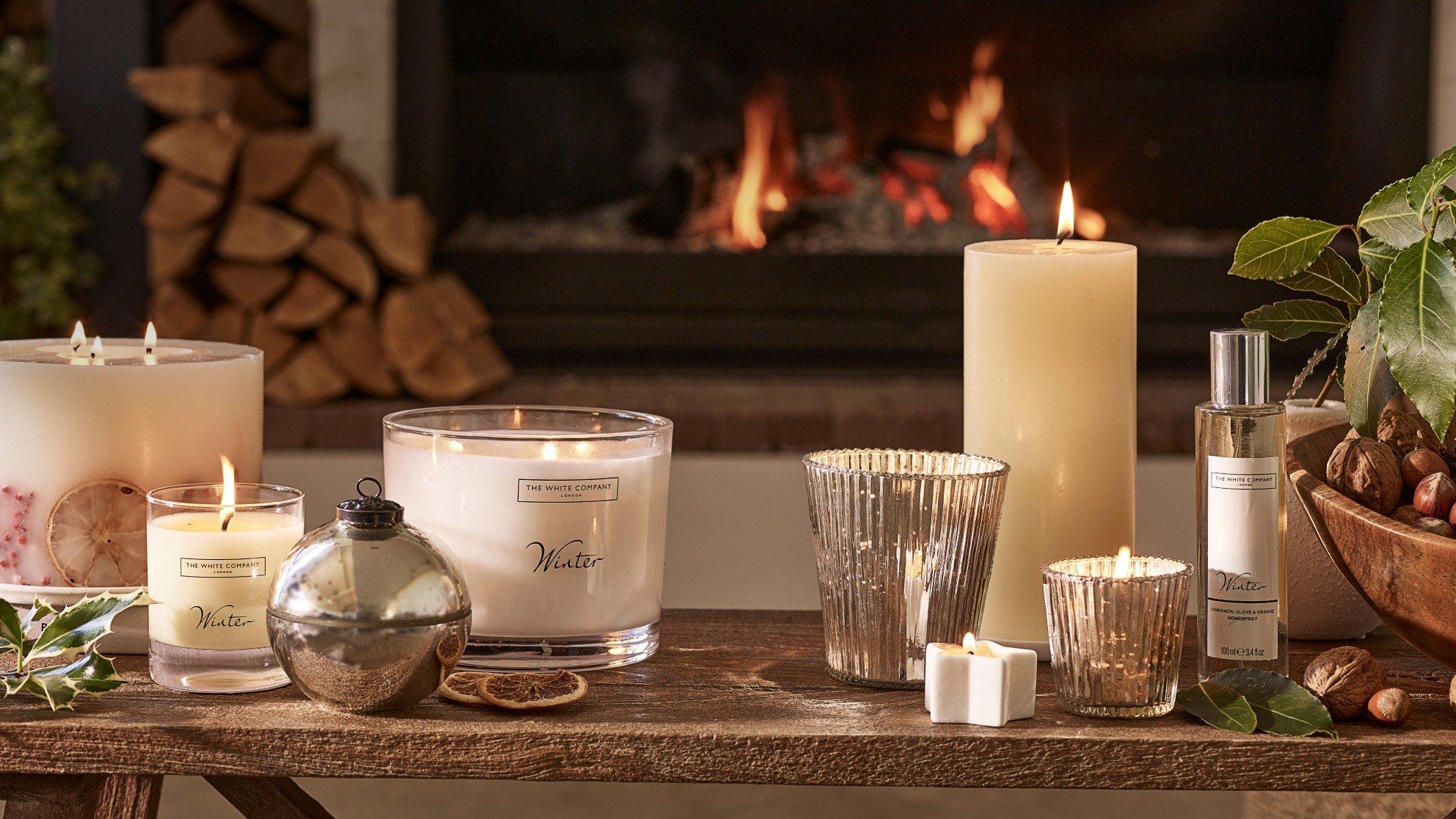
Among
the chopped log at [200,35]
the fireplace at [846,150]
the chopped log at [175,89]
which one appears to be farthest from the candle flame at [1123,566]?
the chopped log at [200,35]

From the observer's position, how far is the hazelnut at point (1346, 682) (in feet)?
2.15

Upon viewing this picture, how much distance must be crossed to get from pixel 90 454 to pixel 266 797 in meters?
0.18

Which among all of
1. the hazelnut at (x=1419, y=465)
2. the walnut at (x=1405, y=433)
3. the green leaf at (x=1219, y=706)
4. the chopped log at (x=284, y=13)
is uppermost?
the chopped log at (x=284, y=13)

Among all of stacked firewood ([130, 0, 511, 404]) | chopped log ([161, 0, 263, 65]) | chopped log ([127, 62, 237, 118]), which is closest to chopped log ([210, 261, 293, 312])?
stacked firewood ([130, 0, 511, 404])

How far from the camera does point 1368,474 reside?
70cm

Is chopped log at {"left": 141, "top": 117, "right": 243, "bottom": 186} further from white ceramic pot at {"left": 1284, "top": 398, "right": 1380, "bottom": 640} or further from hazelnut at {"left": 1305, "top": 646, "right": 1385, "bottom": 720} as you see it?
hazelnut at {"left": 1305, "top": 646, "right": 1385, "bottom": 720}

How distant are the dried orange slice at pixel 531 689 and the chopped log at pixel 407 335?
1659 mm

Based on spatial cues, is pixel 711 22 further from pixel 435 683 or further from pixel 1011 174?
pixel 435 683

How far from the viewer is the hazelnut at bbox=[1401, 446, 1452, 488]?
712mm

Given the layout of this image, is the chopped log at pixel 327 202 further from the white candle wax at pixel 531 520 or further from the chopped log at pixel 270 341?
the white candle wax at pixel 531 520

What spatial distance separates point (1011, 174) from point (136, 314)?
1.36 m

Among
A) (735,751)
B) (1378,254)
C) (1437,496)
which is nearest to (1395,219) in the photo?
(1378,254)

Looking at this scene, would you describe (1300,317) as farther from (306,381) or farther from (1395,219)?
(306,381)

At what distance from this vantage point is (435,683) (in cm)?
65
